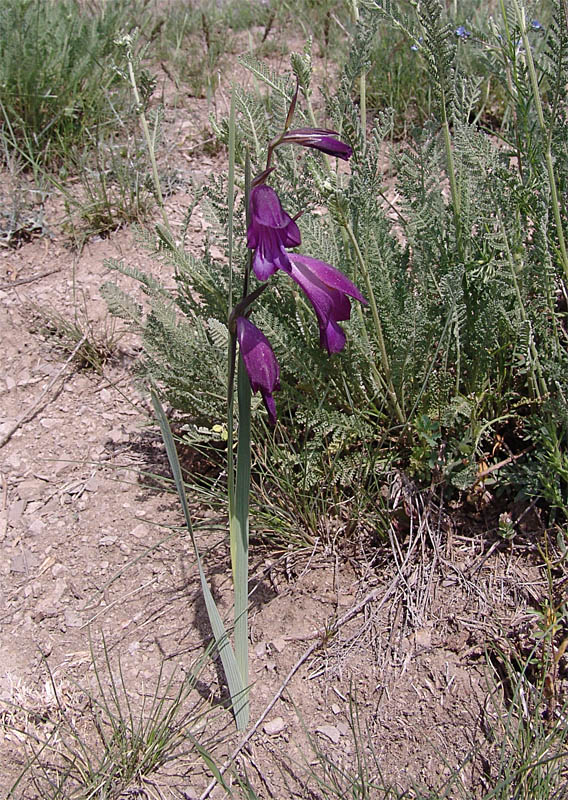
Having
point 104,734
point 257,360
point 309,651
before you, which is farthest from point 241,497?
point 104,734

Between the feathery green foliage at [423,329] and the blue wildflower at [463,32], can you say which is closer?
the feathery green foliage at [423,329]

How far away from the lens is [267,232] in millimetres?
1190

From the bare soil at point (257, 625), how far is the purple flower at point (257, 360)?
28.8 inches

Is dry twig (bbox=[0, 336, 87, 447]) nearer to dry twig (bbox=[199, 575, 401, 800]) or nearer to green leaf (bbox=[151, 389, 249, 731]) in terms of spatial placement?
green leaf (bbox=[151, 389, 249, 731])

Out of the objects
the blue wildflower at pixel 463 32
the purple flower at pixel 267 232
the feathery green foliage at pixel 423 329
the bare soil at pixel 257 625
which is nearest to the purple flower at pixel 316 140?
the purple flower at pixel 267 232

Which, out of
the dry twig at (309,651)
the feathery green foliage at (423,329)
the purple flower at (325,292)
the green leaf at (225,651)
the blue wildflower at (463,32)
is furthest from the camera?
the blue wildflower at (463,32)

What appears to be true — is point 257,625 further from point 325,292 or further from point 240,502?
point 325,292

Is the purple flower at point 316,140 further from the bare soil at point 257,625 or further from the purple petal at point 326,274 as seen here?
the bare soil at point 257,625

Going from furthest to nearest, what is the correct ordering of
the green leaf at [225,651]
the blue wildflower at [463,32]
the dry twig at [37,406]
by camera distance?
the dry twig at [37,406]
the blue wildflower at [463,32]
the green leaf at [225,651]

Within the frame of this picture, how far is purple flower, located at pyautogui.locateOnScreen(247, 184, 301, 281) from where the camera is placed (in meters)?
1.17

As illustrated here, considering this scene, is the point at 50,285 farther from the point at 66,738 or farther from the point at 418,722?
the point at 418,722

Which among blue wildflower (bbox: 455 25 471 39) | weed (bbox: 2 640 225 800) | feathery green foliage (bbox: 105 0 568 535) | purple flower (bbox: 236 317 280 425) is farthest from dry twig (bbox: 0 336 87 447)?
blue wildflower (bbox: 455 25 471 39)

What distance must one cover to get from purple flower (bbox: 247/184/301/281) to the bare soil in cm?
92

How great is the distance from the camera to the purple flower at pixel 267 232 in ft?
3.85
